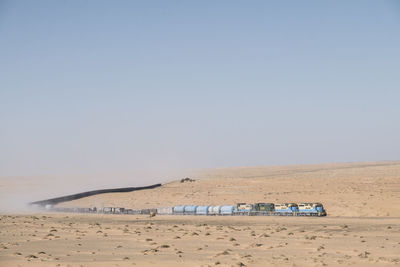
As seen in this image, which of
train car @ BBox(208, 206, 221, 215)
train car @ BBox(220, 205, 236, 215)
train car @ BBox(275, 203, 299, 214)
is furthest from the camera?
train car @ BBox(208, 206, 221, 215)

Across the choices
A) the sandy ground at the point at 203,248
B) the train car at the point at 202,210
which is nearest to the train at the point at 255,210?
the train car at the point at 202,210

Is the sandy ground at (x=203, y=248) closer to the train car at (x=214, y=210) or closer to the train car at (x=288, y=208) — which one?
the train car at (x=288, y=208)

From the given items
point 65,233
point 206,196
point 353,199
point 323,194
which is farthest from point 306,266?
point 206,196

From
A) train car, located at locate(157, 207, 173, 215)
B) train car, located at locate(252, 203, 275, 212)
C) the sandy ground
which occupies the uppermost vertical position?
train car, located at locate(252, 203, 275, 212)

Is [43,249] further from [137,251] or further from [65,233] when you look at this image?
[65,233]

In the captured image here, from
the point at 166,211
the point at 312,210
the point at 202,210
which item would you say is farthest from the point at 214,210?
the point at 312,210

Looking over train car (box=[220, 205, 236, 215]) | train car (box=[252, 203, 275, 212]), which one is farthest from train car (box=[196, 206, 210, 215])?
train car (box=[252, 203, 275, 212])

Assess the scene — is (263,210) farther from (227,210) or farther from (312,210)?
(312,210)

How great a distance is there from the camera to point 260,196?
9281cm

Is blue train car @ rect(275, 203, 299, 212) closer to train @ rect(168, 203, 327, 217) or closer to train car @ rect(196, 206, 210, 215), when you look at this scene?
train @ rect(168, 203, 327, 217)

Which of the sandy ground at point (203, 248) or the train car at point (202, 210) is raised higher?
the train car at point (202, 210)

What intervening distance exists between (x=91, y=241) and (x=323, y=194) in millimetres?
57597

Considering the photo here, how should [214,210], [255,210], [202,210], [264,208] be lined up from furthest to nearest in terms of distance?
[202,210], [214,210], [264,208], [255,210]

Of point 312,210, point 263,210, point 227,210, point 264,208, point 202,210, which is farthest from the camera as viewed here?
point 202,210
